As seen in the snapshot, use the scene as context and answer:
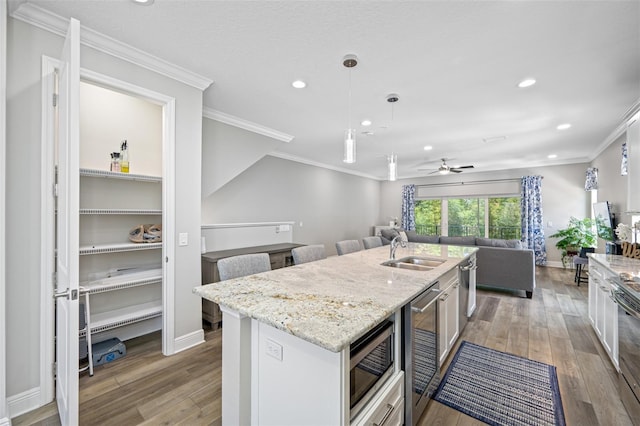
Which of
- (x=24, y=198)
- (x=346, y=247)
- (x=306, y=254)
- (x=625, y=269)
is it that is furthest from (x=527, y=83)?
(x=24, y=198)

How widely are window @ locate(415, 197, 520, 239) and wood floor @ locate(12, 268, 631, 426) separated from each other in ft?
14.3

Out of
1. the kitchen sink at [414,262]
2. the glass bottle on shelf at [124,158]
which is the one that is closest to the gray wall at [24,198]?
the glass bottle on shelf at [124,158]

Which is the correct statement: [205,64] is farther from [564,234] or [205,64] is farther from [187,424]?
[564,234]

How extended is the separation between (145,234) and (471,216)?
8.12m

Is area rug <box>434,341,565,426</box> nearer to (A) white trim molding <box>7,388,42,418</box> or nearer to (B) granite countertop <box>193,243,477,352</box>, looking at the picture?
(B) granite countertop <box>193,243,477,352</box>

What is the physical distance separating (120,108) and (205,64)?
3.51 feet

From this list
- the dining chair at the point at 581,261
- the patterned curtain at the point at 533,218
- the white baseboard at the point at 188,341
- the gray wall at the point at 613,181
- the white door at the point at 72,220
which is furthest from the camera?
→ the patterned curtain at the point at 533,218

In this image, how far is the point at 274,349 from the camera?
1262 mm

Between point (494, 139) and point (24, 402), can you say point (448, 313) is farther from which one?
point (494, 139)

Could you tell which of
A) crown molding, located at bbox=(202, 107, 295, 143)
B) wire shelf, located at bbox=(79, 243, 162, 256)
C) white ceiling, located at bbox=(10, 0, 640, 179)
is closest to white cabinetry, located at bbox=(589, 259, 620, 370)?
white ceiling, located at bbox=(10, 0, 640, 179)

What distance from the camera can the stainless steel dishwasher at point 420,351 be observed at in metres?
1.46

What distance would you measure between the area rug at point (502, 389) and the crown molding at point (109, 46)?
3.43 m

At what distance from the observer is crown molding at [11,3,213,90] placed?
1.80m

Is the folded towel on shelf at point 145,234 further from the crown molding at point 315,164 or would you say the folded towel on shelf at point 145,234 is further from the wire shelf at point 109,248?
the crown molding at point 315,164
